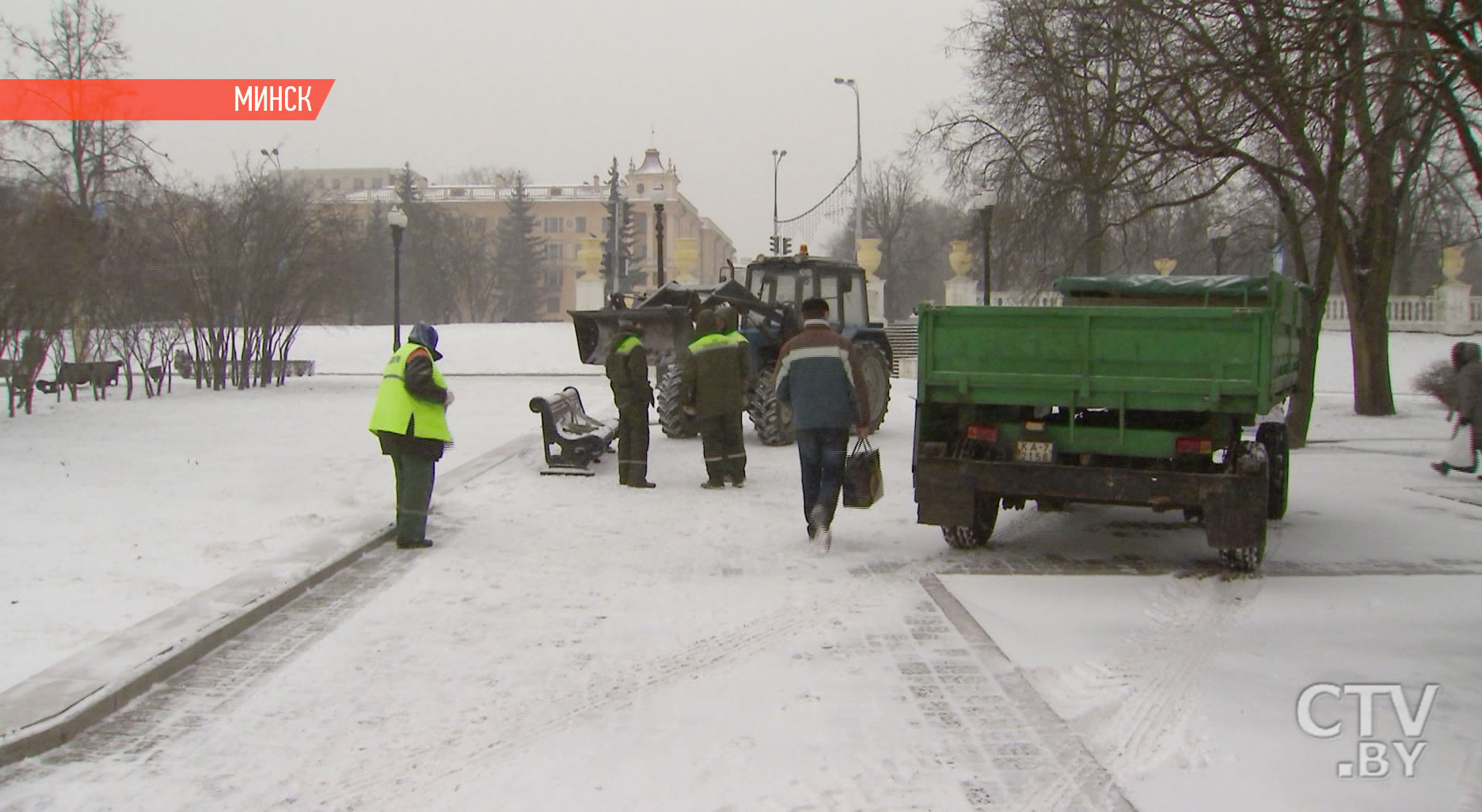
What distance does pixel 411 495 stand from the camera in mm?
8844

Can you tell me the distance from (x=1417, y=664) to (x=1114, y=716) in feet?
5.74

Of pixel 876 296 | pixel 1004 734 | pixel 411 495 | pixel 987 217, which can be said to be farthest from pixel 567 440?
pixel 876 296

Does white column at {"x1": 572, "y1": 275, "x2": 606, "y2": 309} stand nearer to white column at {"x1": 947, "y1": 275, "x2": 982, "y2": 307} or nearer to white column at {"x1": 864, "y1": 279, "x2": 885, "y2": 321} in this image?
white column at {"x1": 864, "y1": 279, "x2": 885, "y2": 321}

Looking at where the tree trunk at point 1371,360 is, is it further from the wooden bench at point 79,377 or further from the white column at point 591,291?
the white column at point 591,291

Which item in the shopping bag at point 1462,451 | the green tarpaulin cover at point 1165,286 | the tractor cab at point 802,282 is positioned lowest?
the shopping bag at point 1462,451

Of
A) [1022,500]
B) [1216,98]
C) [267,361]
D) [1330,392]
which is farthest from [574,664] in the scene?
[1330,392]

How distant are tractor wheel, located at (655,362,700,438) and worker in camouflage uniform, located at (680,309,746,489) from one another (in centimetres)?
322

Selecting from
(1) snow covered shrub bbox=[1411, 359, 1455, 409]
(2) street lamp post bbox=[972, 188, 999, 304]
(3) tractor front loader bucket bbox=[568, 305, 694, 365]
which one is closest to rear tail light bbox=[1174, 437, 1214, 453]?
(3) tractor front loader bucket bbox=[568, 305, 694, 365]

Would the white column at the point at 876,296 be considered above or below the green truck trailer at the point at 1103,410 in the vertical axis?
above

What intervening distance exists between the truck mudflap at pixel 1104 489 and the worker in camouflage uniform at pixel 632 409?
4332 millimetres

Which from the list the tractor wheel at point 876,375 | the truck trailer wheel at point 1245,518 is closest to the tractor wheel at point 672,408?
the tractor wheel at point 876,375

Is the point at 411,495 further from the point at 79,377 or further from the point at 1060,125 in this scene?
the point at 79,377

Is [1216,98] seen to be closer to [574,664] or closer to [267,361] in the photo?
[574,664]

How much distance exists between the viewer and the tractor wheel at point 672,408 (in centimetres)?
1559
